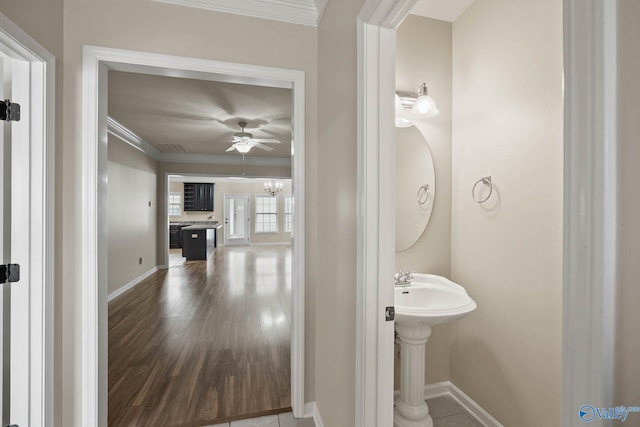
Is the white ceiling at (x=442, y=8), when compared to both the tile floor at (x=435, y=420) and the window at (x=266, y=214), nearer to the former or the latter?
the tile floor at (x=435, y=420)

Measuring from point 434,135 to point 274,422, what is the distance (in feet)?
7.33

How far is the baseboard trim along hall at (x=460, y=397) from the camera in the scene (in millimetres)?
1945

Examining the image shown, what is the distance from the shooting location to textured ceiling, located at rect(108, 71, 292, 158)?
131 inches

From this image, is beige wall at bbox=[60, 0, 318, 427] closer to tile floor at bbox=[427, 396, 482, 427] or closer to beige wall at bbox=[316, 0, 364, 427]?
beige wall at bbox=[316, 0, 364, 427]

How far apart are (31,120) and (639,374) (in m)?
2.22

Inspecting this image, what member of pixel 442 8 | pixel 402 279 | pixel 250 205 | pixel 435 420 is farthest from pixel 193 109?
pixel 250 205

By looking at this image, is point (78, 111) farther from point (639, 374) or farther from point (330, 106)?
point (639, 374)

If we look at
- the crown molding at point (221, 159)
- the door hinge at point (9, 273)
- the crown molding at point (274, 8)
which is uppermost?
the crown molding at point (274, 8)

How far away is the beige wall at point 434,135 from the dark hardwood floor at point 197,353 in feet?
3.91

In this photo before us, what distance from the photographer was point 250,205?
12578 mm

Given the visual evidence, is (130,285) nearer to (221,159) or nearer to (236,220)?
(221,159)

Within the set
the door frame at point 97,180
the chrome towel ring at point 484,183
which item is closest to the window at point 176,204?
the door frame at point 97,180

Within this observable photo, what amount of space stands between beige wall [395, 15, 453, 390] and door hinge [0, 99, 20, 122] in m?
2.11

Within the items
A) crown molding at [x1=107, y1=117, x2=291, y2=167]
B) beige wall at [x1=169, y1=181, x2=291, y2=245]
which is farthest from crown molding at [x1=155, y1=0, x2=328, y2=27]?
beige wall at [x1=169, y1=181, x2=291, y2=245]
